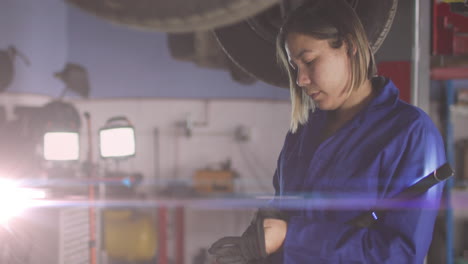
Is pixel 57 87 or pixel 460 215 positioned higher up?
pixel 57 87

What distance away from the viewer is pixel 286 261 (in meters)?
0.51

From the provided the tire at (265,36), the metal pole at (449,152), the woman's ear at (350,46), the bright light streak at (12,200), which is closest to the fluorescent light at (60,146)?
the bright light streak at (12,200)

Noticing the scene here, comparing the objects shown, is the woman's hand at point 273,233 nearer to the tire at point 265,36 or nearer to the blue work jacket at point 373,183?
the blue work jacket at point 373,183

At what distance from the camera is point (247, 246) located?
503 millimetres

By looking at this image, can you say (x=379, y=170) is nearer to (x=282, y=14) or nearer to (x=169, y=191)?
(x=282, y=14)

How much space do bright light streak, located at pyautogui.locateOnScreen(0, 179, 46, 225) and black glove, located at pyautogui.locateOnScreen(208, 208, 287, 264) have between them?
1.42 m

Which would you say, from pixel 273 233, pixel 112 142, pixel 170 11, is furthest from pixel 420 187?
pixel 112 142

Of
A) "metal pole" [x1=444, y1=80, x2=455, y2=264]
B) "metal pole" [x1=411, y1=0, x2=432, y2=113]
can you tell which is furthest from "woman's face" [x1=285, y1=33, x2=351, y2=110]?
"metal pole" [x1=444, y1=80, x2=455, y2=264]

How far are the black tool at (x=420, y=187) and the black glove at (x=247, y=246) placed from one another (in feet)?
0.43

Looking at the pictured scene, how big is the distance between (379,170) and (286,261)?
202 mm

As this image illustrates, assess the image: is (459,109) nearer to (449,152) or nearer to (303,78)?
(449,152)

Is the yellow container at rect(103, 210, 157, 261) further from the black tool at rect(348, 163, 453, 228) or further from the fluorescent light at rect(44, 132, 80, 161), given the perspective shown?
the black tool at rect(348, 163, 453, 228)

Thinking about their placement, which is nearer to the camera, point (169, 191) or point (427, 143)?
point (427, 143)

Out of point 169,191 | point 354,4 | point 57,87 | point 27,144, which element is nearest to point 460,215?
point 169,191
